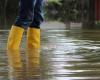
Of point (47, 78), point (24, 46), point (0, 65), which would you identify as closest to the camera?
point (47, 78)

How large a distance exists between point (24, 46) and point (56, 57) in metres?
1.48

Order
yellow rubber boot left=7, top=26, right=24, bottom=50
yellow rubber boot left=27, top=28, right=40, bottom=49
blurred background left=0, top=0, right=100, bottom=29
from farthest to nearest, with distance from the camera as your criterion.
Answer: blurred background left=0, top=0, right=100, bottom=29
yellow rubber boot left=27, top=28, right=40, bottom=49
yellow rubber boot left=7, top=26, right=24, bottom=50

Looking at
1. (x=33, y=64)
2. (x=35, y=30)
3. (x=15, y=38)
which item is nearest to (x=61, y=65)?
(x=33, y=64)

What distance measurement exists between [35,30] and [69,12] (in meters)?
17.0

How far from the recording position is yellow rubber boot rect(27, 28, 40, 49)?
22.6 feet

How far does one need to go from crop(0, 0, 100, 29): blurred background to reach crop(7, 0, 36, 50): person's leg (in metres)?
6.65

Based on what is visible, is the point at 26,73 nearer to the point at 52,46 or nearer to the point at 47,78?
the point at 47,78

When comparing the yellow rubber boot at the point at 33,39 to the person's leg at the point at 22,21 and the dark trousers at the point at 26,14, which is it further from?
the person's leg at the point at 22,21

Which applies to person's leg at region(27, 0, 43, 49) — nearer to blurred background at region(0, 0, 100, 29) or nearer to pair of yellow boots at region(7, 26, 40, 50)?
pair of yellow boots at region(7, 26, 40, 50)

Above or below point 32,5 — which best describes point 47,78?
below

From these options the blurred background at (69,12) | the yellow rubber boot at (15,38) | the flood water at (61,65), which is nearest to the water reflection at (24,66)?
the flood water at (61,65)

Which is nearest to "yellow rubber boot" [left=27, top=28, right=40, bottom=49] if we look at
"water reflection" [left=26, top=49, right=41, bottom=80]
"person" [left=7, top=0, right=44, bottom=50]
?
"person" [left=7, top=0, right=44, bottom=50]

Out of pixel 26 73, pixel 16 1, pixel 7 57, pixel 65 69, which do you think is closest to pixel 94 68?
pixel 65 69

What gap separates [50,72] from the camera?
455 cm
